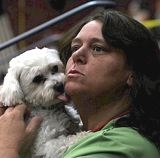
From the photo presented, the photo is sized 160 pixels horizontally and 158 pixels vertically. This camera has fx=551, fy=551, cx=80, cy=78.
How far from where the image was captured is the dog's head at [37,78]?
2.80 metres

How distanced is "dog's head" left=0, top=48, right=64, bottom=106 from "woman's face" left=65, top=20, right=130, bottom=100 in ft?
1.75

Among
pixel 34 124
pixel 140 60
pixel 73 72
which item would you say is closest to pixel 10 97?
pixel 34 124

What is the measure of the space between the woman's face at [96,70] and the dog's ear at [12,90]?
50 centimetres

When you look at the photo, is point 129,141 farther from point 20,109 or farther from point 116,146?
point 20,109

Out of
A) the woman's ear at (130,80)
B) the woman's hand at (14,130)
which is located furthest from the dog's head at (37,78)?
the woman's ear at (130,80)

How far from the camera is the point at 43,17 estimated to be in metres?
7.59

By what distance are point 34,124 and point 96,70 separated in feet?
1.95

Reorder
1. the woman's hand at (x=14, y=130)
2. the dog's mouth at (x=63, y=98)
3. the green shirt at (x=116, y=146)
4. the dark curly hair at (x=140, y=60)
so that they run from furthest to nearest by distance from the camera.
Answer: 1. the dog's mouth at (x=63, y=98)
2. the woman's hand at (x=14, y=130)
3. the dark curly hair at (x=140, y=60)
4. the green shirt at (x=116, y=146)

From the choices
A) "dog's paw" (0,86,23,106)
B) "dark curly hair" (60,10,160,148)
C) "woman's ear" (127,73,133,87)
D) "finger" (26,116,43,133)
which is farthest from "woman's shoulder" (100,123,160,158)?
"dog's paw" (0,86,23,106)

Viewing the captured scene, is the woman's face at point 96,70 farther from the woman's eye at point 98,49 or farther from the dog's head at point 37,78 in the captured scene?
the dog's head at point 37,78

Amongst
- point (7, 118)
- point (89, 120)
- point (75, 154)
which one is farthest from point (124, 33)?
point (7, 118)

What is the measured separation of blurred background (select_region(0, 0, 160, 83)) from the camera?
212 inches

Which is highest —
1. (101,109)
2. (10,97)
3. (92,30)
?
(92,30)

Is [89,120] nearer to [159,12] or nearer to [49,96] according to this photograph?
[49,96]
